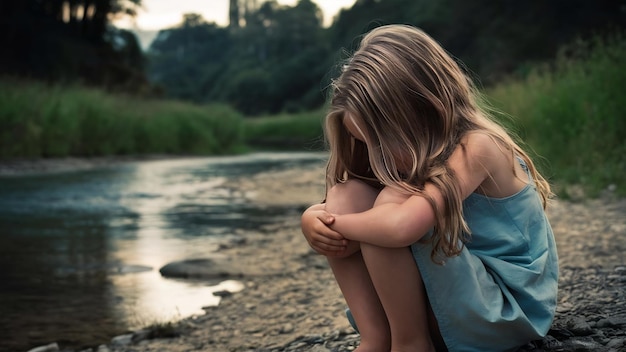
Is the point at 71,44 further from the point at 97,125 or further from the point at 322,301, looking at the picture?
the point at 322,301

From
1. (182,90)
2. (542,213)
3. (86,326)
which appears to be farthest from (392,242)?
(182,90)

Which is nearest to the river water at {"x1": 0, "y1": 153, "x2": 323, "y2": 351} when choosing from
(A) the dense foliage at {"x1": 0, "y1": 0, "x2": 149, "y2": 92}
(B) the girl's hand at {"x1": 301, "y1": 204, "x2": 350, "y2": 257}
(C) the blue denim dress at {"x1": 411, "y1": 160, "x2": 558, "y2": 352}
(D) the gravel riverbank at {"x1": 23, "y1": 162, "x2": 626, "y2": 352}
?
(D) the gravel riverbank at {"x1": 23, "y1": 162, "x2": 626, "y2": 352}

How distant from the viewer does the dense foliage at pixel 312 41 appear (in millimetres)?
27328

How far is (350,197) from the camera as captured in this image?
194 cm

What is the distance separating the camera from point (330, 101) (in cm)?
201

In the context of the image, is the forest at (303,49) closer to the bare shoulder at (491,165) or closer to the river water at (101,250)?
the bare shoulder at (491,165)

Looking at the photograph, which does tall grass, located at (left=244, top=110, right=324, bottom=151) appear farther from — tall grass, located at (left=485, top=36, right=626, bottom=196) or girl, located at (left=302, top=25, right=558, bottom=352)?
girl, located at (left=302, top=25, right=558, bottom=352)

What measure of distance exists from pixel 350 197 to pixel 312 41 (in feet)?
194

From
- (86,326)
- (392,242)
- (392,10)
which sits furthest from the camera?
(392,10)

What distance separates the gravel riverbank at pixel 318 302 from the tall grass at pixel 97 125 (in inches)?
340

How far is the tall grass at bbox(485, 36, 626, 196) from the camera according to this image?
6.40m

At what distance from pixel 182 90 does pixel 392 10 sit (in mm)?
26446

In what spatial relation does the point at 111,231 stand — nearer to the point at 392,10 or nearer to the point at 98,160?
the point at 98,160

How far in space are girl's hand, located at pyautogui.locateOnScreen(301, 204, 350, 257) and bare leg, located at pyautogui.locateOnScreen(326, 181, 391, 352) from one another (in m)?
0.03
